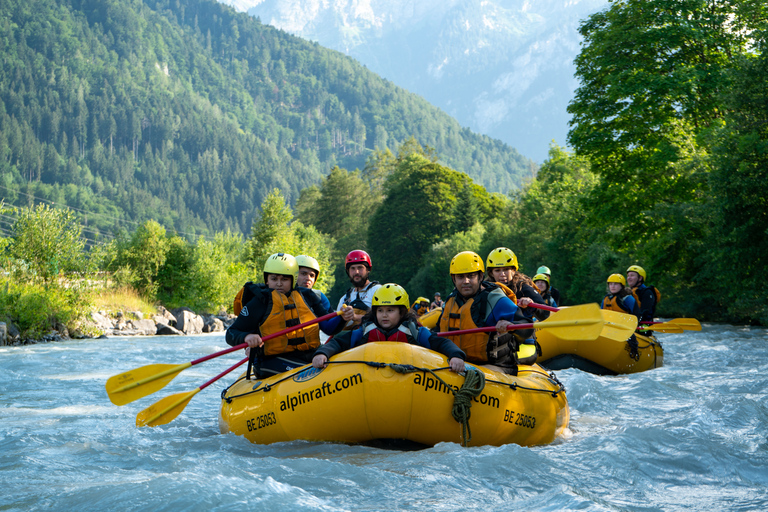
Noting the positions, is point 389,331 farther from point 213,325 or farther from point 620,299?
point 213,325

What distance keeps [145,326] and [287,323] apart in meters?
19.8

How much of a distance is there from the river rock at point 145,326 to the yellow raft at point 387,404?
1938cm

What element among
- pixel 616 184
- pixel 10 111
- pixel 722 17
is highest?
pixel 10 111

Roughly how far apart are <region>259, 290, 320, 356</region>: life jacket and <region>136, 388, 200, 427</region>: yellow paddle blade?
92cm

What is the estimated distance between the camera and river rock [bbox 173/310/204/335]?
27.2 metres

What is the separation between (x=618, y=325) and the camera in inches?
235

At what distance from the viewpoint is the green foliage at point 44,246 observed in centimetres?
2055

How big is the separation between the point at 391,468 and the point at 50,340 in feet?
52.8

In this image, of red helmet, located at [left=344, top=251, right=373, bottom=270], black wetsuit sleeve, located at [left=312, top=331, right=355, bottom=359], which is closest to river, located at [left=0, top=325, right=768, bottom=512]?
black wetsuit sleeve, located at [left=312, top=331, right=355, bottom=359]

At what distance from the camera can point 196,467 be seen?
4875 mm

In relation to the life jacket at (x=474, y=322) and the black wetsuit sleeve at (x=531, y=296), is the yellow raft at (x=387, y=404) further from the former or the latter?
the black wetsuit sleeve at (x=531, y=296)

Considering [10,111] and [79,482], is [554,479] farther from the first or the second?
[10,111]

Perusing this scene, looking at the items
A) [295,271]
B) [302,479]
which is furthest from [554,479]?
[295,271]

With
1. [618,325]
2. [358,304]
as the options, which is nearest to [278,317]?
[358,304]
